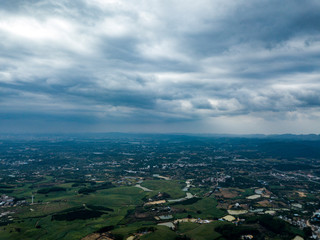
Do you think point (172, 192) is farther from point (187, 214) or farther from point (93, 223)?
point (93, 223)

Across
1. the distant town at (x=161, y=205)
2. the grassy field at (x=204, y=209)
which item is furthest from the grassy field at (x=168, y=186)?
the grassy field at (x=204, y=209)

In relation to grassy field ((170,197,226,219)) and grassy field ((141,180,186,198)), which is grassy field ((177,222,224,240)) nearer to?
grassy field ((170,197,226,219))

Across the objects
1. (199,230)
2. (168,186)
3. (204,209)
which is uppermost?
(199,230)

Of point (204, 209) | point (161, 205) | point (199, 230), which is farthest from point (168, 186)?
point (199, 230)

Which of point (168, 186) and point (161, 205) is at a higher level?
point (161, 205)

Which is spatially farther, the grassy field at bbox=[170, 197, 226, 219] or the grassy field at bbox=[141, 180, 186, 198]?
the grassy field at bbox=[141, 180, 186, 198]

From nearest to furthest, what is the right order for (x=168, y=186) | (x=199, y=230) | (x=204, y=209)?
(x=199, y=230) → (x=204, y=209) → (x=168, y=186)

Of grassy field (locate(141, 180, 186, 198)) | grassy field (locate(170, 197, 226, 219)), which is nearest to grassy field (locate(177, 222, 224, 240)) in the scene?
grassy field (locate(170, 197, 226, 219))

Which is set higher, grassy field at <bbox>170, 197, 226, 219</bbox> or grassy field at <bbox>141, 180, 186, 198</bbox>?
grassy field at <bbox>170, 197, 226, 219</bbox>

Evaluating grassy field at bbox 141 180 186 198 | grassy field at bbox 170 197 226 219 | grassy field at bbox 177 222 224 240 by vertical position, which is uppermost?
grassy field at bbox 177 222 224 240

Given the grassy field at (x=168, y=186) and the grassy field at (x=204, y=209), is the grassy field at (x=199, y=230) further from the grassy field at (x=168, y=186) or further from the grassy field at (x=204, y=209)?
the grassy field at (x=168, y=186)

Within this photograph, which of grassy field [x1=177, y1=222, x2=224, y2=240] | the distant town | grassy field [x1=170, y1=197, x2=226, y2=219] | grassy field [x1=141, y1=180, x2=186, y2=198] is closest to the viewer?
grassy field [x1=177, y1=222, x2=224, y2=240]

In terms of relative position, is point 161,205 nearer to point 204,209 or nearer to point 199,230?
point 204,209

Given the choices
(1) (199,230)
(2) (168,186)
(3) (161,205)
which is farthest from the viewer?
(2) (168,186)
